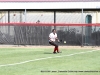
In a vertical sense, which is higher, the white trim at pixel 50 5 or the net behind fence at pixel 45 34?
the white trim at pixel 50 5

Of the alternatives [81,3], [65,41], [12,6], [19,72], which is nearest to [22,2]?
[12,6]

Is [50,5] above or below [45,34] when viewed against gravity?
above

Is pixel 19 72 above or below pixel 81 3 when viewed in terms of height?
below

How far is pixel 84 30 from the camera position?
40938 millimetres

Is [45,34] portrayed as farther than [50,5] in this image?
No

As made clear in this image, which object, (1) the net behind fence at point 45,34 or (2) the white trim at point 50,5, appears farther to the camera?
(2) the white trim at point 50,5

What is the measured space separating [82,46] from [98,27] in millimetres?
2958

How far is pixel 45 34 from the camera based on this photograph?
41531 millimetres

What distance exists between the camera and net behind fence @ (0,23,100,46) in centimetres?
4053

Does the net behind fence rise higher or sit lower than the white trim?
lower

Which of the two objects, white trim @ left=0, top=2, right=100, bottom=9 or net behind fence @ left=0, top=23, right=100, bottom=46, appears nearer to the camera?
net behind fence @ left=0, top=23, right=100, bottom=46

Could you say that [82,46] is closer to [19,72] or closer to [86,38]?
[86,38]

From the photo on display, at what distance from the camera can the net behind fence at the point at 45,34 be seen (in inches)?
1596

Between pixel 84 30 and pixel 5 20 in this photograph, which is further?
pixel 5 20
